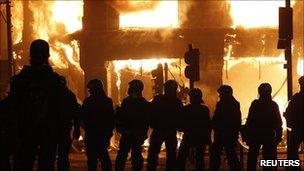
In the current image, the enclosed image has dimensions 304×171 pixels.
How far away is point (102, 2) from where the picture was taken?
2331cm

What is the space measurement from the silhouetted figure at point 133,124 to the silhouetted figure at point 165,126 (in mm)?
276

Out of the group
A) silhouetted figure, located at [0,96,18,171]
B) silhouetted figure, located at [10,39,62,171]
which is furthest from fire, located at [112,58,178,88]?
silhouetted figure, located at [10,39,62,171]

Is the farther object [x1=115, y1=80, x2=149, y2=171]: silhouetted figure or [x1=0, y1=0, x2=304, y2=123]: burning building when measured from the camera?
[x1=0, y1=0, x2=304, y2=123]: burning building

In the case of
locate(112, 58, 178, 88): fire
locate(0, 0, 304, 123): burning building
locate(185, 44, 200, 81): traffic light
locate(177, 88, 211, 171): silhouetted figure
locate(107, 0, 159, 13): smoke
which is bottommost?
locate(177, 88, 211, 171): silhouetted figure

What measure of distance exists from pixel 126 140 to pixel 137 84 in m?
1.08

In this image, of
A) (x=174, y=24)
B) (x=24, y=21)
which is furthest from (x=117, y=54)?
(x=24, y=21)

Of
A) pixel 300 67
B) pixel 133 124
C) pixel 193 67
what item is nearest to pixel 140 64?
pixel 193 67

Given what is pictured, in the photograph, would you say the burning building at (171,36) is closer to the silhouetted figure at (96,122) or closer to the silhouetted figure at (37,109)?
the silhouetted figure at (96,122)

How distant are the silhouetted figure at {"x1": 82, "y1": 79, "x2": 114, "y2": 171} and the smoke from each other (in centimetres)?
1220

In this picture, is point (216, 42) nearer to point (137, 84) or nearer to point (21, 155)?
point (137, 84)

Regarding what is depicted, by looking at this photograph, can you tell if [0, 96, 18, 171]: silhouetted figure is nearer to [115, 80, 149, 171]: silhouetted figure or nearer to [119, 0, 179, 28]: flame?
[115, 80, 149, 171]: silhouetted figure

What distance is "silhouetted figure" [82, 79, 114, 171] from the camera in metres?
11.5

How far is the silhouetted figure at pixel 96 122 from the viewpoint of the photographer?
451 inches

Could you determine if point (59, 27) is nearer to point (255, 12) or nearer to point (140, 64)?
point (140, 64)
